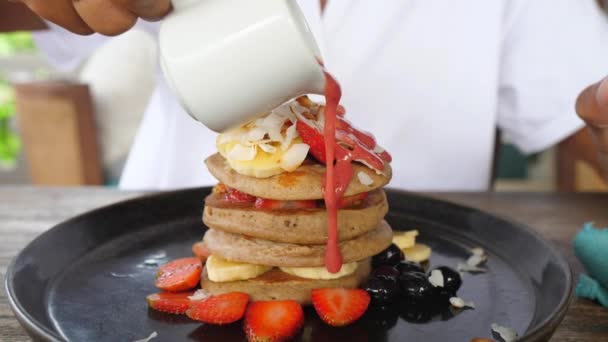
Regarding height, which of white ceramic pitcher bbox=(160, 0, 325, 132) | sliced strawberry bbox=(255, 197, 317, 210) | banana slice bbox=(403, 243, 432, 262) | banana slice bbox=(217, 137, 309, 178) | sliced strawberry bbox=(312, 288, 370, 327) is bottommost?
banana slice bbox=(403, 243, 432, 262)

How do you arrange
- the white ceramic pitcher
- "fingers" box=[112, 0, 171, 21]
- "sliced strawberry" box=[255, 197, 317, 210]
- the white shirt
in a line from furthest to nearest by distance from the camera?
the white shirt → "sliced strawberry" box=[255, 197, 317, 210] → "fingers" box=[112, 0, 171, 21] → the white ceramic pitcher

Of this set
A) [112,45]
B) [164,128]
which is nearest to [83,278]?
[164,128]

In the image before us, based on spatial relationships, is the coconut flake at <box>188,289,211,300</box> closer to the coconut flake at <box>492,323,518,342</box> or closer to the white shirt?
the coconut flake at <box>492,323,518,342</box>

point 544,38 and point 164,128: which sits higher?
point 544,38

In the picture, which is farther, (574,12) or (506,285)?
(574,12)

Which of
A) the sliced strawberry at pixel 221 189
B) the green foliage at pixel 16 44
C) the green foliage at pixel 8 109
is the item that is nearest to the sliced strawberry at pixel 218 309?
the sliced strawberry at pixel 221 189

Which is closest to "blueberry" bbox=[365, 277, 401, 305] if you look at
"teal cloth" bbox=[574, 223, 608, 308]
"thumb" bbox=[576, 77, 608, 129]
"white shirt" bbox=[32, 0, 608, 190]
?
"teal cloth" bbox=[574, 223, 608, 308]

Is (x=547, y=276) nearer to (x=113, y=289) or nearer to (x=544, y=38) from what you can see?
(x=113, y=289)
